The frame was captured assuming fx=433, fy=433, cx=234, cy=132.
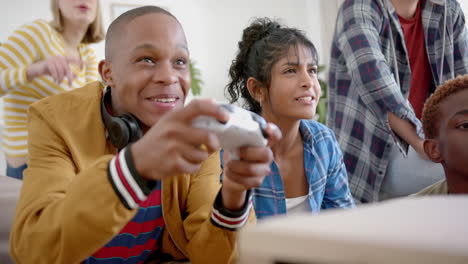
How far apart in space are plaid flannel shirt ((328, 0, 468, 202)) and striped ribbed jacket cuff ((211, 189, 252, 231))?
0.96 metres

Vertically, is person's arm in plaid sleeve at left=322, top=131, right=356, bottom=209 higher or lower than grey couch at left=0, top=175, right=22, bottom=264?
lower

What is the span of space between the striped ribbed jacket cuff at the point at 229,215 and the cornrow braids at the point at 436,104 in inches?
31.9

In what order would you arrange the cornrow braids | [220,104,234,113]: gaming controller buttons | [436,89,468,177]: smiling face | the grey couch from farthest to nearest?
the cornrow braids, [436,89,468,177]: smiling face, the grey couch, [220,104,234,113]: gaming controller buttons

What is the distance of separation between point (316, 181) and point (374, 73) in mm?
461

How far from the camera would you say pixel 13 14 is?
4582 mm

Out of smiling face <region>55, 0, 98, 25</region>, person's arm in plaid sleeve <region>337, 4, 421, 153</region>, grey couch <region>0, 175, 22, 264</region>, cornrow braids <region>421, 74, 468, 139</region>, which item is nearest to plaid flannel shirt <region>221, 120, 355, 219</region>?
person's arm in plaid sleeve <region>337, 4, 421, 153</region>

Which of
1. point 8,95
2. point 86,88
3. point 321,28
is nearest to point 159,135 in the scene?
point 86,88

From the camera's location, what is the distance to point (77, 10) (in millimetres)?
1688

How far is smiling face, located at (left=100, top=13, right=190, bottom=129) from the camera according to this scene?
0.94 m

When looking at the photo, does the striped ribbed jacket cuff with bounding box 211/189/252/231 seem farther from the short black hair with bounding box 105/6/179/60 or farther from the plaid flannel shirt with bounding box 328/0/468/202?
the plaid flannel shirt with bounding box 328/0/468/202

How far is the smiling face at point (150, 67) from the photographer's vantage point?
940 millimetres

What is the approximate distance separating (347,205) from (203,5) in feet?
15.9

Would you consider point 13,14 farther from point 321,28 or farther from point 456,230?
point 456,230

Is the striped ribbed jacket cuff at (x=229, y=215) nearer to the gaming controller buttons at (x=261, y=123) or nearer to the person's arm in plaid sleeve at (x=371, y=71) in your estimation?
the gaming controller buttons at (x=261, y=123)
